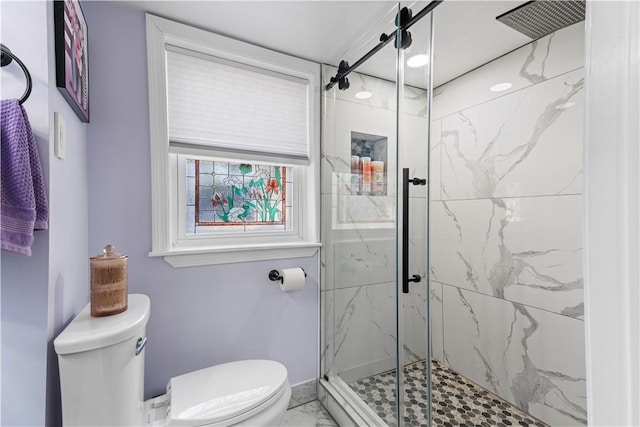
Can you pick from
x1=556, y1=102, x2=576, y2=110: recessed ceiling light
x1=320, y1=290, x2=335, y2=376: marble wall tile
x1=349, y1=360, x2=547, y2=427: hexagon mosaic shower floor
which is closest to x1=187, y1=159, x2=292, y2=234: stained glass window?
x1=320, y1=290, x2=335, y2=376: marble wall tile

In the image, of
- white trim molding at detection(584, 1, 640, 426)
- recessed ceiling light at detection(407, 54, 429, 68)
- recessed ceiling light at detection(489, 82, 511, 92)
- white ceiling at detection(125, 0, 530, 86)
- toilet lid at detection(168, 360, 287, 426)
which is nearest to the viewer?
white trim molding at detection(584, 1, 640, 426)

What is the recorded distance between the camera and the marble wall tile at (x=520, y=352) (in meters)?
1.49

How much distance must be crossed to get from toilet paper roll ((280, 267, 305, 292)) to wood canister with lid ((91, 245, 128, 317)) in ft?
2.66

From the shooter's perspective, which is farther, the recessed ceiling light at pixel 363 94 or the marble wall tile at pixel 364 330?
the recessed ceiling light at pixel 363 94

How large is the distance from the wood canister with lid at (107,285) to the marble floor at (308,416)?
3.79ft

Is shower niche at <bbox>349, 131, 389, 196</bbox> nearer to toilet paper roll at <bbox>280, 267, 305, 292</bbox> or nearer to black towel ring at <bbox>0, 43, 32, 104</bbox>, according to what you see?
toilet paper roll at <bbox>280, 267, 305, 292</bbox>

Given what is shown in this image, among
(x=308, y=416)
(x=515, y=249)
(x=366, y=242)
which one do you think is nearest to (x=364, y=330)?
(x=366, y=242)

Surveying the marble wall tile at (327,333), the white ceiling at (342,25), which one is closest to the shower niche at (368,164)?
the white ceiling at (342,25)

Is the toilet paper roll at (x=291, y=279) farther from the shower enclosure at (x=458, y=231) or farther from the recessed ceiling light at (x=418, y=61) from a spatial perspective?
the recessed ceiling light at (x=418, y=61)

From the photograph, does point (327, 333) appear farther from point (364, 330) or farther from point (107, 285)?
point (107, 285)

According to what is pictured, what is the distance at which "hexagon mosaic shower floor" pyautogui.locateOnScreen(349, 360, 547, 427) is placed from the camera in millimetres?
1312

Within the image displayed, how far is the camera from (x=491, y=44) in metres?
1.70

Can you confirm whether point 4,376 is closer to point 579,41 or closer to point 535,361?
point 535,361

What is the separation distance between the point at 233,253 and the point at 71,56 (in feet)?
3.44
